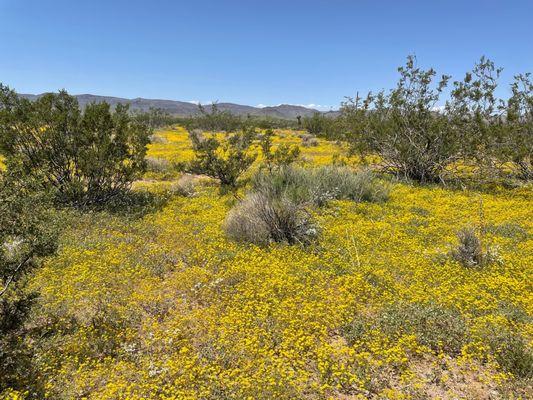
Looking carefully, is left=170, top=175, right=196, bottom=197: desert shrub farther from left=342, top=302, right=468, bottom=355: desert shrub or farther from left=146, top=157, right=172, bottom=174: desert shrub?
left=342, top=302, right=468, bottom=355: desert shrub

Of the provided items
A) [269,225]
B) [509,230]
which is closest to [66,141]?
[269,225]

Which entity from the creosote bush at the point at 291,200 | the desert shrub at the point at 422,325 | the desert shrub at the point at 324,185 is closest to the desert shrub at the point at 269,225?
the creosote bush at the point at 291,200

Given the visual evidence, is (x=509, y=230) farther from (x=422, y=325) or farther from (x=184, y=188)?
(x=184, y=188)

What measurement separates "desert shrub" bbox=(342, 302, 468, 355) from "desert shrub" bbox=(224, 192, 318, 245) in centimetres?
333

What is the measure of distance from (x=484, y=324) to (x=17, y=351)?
6.45 m

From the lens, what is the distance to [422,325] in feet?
18.8

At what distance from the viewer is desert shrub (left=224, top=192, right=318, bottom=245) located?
30.1 feet

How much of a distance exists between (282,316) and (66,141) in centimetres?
929

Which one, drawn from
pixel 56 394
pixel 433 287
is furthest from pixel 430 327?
pixel 56 394

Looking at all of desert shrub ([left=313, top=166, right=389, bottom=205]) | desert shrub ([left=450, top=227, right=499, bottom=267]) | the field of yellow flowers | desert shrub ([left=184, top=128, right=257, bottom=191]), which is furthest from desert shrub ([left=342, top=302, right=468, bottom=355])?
desert shrub ([left=184, top=128, right=257, bottom=191])

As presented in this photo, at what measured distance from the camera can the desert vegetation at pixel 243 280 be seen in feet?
15.2

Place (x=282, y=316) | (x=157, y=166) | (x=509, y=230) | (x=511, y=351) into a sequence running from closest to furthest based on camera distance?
(x=511, y=351)
(x=282, y=316)
(x=509, y=230)
(x=157, y=166)

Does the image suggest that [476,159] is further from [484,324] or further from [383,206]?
[484,324]

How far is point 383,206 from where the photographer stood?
12.5m
